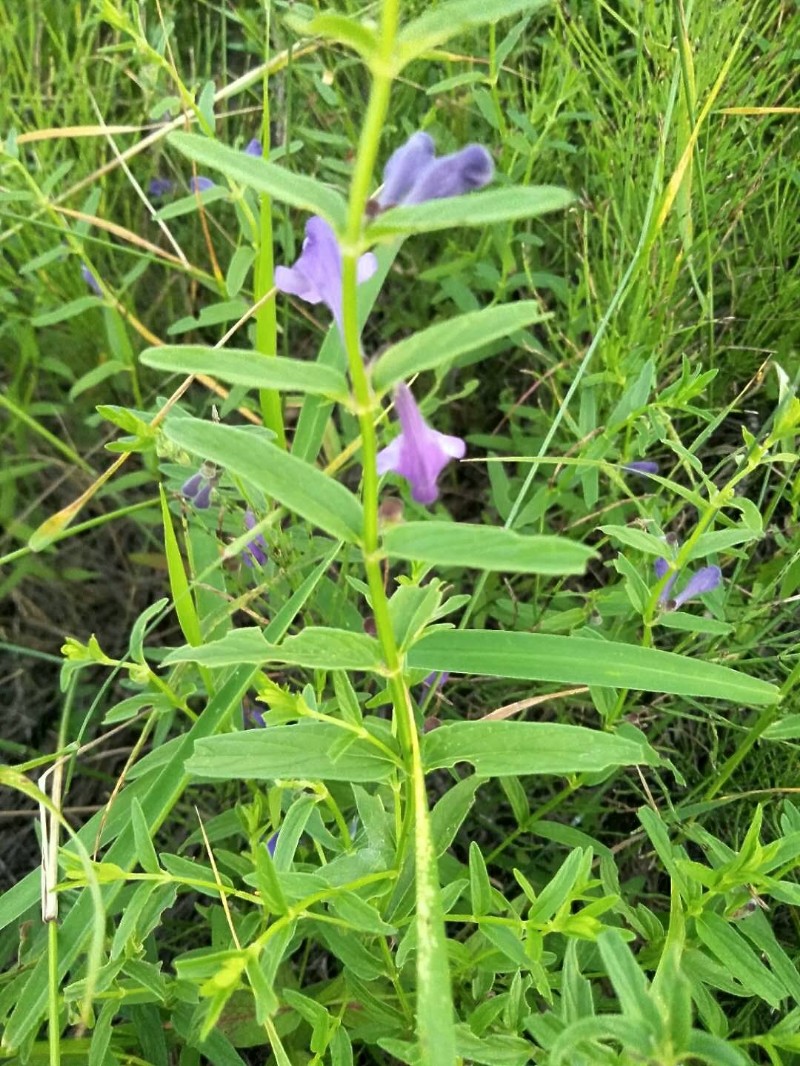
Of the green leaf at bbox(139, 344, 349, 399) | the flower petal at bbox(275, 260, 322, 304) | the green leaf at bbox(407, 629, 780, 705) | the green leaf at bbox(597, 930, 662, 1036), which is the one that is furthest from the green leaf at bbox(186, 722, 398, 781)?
the flower petal at bbox(275, 260, 322, 304)

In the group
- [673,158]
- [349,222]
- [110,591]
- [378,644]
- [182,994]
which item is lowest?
[110,591]

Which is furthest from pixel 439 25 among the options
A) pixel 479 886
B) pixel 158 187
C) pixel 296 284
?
pixel 158 187

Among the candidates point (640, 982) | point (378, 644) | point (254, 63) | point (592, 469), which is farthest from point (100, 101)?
point (640, 982)

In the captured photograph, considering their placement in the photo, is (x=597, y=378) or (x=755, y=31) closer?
(x=597, y=378)

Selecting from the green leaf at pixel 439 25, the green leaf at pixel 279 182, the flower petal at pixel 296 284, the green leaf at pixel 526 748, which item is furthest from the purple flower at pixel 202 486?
the green leaf at pixel 439 25

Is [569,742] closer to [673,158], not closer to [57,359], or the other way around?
[673,158]

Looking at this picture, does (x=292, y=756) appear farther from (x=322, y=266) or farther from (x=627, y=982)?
(x=322, y=266)

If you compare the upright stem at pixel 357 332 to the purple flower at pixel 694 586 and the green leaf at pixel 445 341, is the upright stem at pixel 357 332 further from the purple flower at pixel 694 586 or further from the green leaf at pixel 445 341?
the purple flower at pixel 694 586
